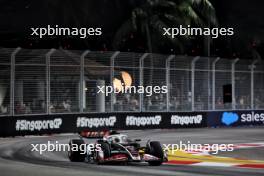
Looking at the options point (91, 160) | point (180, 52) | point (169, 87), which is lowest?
point (91, 160)

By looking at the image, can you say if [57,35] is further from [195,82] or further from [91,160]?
[91,160]

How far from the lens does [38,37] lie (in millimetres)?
38438

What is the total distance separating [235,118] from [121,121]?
6.94m

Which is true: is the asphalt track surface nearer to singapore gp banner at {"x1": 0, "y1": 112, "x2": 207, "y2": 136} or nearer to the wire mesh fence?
singapore gp banner at {"x1": 0, "y1": 112, "x2": 207, "y2": 136}

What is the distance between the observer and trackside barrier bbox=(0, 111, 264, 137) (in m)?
24.0

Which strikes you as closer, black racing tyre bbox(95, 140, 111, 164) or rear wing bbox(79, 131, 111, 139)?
black racing tyre bbox(95, 140, 111, 164)

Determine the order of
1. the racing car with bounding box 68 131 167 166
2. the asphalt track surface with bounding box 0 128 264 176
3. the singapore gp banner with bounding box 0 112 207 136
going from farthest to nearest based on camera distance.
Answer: the singapore gp banner with bounding box 0 112 207 136 → the racing car with bounding box 68 131 167 166 → the asphalt track surface with bounding box 0 128 264 176

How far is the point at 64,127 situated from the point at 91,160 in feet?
33.3

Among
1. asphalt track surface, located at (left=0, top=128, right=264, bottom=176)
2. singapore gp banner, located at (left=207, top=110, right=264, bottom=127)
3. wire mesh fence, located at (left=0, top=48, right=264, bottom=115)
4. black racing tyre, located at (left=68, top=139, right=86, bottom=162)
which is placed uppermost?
wire mesh fence, located at (left=0, top=48, right=264, bottom=115)

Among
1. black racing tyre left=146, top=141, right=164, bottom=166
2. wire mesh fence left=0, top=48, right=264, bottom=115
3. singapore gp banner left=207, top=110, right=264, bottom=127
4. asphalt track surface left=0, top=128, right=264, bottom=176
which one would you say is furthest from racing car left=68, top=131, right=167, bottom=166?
singapore gp banner left=207, top=110, right=264, bottom=127

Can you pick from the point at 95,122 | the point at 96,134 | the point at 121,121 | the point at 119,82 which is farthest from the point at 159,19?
the point at 96,134

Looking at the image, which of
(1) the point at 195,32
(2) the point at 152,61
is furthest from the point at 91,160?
(1) the point at 195,32

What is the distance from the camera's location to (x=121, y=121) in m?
27.2

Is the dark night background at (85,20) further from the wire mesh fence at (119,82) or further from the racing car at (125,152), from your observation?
the racing car at (125,152)
